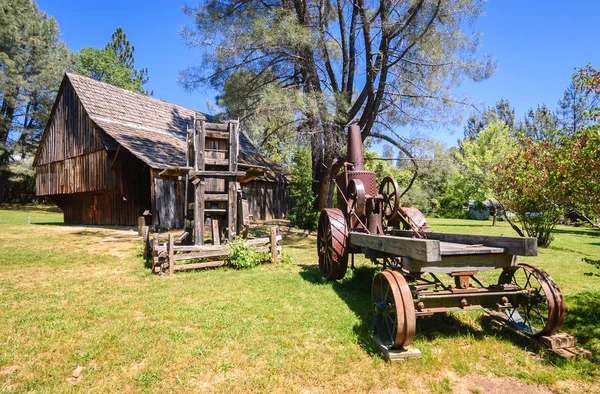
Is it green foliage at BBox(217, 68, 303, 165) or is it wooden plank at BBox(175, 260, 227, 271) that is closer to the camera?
wooden plank at BBox(175, 260, 227, 271)

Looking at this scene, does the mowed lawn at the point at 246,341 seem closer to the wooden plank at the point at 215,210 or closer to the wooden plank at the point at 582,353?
the wooden plank at the point at 582,353

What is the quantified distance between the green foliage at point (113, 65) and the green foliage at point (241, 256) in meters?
40.6

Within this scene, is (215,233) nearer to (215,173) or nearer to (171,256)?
(215,173)

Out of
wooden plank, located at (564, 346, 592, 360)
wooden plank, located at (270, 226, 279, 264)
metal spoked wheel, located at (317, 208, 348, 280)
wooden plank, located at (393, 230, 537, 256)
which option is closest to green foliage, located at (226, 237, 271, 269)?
wooden plank, located at (270, 226, 279, 264)

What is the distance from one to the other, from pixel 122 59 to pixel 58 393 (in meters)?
50.7

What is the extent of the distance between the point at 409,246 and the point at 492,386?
1404mm

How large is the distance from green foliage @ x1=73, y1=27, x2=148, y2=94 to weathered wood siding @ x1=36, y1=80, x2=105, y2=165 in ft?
74.1

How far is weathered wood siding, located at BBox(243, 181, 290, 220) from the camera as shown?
20531mm

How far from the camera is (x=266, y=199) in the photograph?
21.5 metres

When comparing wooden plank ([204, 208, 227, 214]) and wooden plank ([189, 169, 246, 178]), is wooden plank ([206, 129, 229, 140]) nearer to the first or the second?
wooden plank ([189, 169, 246, 178])

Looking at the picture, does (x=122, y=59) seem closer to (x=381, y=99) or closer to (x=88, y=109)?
(x=88, y=109)

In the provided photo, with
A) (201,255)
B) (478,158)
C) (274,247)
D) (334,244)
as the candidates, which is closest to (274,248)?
(274,247)

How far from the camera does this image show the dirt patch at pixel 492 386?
9.80 feet

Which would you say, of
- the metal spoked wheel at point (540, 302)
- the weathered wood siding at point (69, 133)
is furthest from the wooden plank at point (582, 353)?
the weathered wood siding at point (69, 133)
